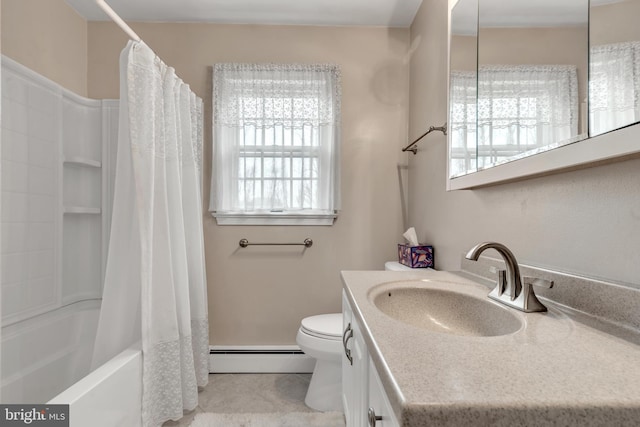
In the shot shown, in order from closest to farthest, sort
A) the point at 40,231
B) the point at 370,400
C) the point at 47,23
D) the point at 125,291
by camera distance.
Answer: the point at 370,400
the point at 125,291
the point at 40,231
the point at 47,23

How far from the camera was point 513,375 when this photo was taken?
1.60ft

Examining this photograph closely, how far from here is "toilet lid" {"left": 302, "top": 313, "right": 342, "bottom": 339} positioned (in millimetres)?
1750

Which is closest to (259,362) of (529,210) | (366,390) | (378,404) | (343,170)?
(343,170)

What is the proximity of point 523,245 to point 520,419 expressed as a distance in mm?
799

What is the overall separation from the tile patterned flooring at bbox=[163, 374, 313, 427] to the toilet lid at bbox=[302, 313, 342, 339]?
461mm

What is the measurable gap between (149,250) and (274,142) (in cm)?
114

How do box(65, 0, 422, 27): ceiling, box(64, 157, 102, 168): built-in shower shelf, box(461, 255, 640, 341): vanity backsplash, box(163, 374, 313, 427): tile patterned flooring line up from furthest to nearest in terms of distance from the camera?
box(65, 0, 422, 27): ceiling, box(64, 157, 102, 168): built-in shower shelf, box(163, 374, 313, 427): tile patterned flooring, box(461, 255, 640, 341): vanity backsplash

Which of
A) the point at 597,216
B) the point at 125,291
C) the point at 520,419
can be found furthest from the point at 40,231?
the point at 597,216

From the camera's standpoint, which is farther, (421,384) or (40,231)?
(40,231)

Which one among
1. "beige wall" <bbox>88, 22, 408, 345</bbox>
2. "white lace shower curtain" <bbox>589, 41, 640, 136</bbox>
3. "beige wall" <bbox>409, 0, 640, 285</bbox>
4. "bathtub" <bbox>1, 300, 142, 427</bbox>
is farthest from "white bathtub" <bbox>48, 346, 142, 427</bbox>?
"white lace shower curtain" <bbox>589, 41, 640, 136</bbox>

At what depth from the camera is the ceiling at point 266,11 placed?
6.91ft

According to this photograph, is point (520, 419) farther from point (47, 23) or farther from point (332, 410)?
point (47, 23)

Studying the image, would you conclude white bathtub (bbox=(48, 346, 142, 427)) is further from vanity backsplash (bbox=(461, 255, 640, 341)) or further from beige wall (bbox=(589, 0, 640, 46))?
beige wall (bbox=(589, 0, 640, 46))

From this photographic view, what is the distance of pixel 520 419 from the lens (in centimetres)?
41
